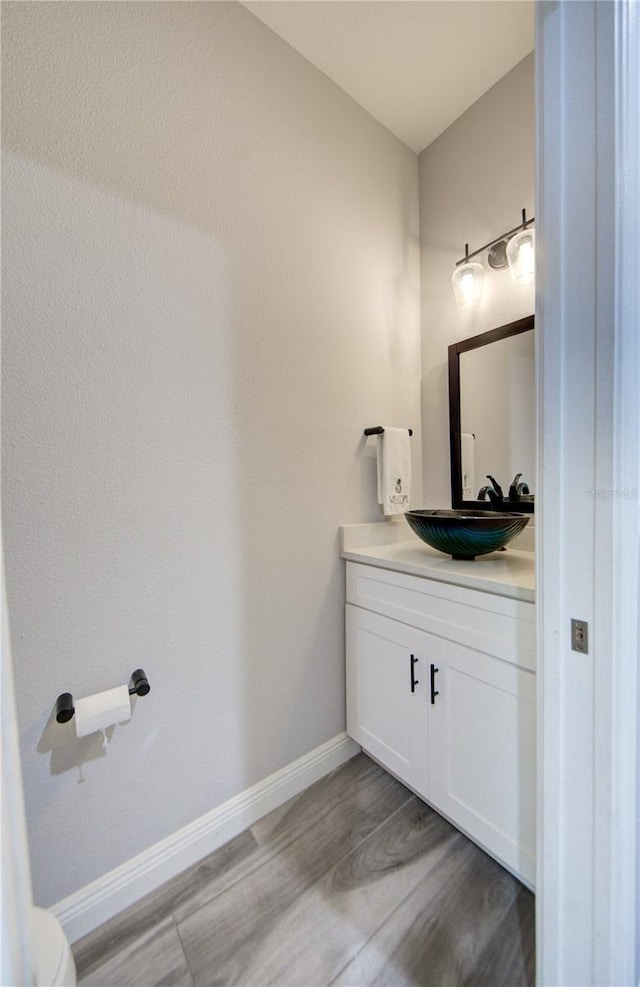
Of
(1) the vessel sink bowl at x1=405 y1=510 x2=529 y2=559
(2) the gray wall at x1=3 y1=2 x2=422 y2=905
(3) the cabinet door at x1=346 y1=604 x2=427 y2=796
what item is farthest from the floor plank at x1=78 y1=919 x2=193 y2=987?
(1) the vessel sink bowl at x1=405 y1=510 x2=529 y2=559

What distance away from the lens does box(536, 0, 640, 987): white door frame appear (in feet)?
2.06

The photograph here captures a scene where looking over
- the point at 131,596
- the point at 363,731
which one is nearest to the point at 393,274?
the point at 131,596

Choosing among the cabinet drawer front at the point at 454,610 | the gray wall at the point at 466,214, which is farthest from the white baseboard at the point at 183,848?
the gray wall at the point at 466,214

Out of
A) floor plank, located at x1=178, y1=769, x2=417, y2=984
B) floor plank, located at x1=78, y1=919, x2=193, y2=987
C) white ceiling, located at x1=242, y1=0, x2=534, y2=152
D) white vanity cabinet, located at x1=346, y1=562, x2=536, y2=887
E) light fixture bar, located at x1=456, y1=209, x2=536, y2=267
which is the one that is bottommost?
floor plank, located at x1=178, y1=769, x2=417, y2=984

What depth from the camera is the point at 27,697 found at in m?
0.90

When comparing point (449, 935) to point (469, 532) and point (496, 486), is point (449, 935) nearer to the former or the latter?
point (469, 532)

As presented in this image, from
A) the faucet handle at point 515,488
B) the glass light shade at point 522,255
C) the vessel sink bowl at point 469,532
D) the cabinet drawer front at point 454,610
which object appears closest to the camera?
the cabinet drawer front at point 454,610

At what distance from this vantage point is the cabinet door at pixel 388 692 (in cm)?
125

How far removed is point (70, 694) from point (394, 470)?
1304mm

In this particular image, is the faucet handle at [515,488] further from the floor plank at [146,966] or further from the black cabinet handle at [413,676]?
the floor plank at [146,966]

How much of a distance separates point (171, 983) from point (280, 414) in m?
1.51

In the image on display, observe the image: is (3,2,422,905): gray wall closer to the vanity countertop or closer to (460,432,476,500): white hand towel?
the vanity countertop

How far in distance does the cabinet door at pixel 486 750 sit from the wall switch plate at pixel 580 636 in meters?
0.35

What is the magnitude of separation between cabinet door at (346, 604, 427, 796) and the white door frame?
1.78ft
